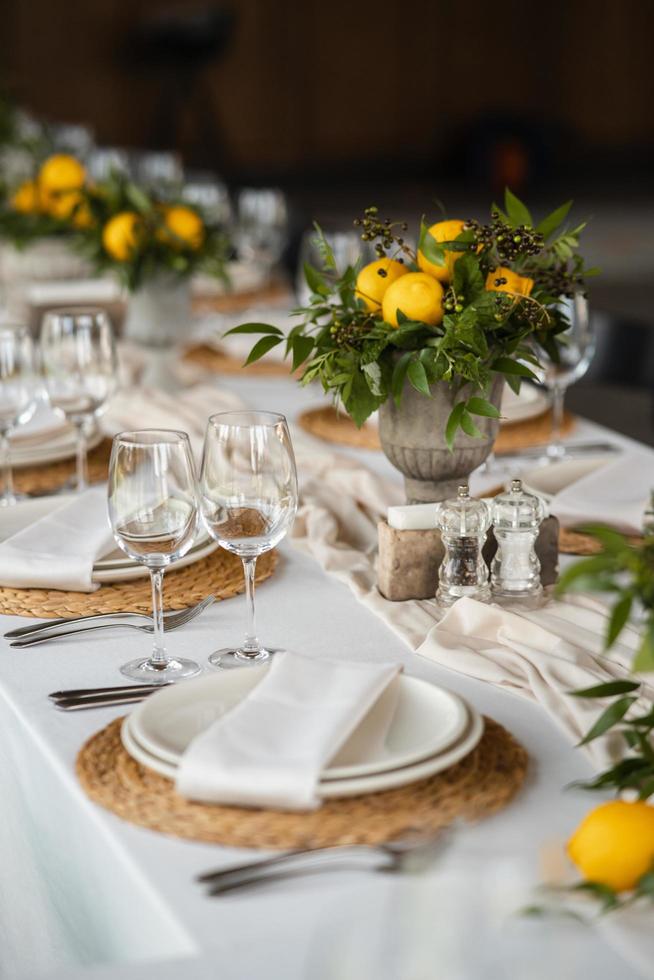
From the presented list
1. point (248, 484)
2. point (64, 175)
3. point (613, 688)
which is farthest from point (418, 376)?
point (64, 175)

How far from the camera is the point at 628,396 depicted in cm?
520

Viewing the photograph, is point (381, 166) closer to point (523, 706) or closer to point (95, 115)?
point (95, 115)

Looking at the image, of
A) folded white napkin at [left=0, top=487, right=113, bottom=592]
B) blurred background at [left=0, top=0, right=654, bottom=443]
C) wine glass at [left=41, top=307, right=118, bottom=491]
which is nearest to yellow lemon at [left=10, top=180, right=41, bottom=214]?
wine glass at [left=41, top=307, right=118, bottom=491]

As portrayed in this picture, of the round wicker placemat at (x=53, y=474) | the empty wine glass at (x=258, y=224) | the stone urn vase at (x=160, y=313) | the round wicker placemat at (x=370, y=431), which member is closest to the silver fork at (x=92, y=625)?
the round wicker placemat at (x=53, y=474)

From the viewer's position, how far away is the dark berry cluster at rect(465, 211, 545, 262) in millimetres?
1384

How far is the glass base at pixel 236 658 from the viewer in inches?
48.9

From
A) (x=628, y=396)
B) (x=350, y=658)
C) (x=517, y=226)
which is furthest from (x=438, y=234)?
(x=628, y=396)

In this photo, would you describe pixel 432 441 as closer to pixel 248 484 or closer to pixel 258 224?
pixel 248 484

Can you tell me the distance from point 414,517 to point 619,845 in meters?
0.61

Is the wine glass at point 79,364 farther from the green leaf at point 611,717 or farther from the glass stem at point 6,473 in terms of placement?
the green leaf at point 611,717

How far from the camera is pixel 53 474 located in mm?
1946

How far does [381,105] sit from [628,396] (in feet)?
23.4

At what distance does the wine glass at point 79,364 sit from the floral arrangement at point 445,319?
44 cm

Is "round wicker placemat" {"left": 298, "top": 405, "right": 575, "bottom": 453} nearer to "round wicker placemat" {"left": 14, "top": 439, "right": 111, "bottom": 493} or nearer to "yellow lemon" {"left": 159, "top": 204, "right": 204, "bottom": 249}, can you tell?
"round wicker placemat" {"left": 14, "top": 439, "right": 111, "bottom": 493}
